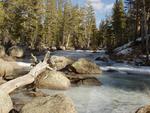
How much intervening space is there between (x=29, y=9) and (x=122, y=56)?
23212mm

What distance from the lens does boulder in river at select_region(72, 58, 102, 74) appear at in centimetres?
2848

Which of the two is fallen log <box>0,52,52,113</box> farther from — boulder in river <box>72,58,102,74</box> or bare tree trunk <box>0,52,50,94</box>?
boulder in river <box>72,58,102,74</box>

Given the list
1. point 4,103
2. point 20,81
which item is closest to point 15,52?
point 20,81

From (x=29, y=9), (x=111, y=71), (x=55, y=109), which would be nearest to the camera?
(x=55, y=109)

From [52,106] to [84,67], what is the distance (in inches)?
705

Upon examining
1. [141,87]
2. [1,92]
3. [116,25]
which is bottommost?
[141,87]

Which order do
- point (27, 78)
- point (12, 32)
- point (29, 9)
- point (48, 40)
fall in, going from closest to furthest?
point (27, 78) → point (29, 9) → point (12, 32) → point (48, 40)

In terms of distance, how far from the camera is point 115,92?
19703 mm

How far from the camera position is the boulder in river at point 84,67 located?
28484 mm

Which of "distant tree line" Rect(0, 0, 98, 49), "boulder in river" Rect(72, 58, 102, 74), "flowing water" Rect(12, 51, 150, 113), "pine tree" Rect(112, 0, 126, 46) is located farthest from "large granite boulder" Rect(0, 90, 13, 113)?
"pine tree" Rect(112, 0, 126, 46)

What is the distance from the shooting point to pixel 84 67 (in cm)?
2895

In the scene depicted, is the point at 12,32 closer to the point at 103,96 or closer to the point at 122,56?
the point at 122,56

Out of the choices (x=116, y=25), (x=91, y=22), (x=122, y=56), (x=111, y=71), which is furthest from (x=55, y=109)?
(x=91, y=22)

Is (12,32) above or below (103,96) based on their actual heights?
above
